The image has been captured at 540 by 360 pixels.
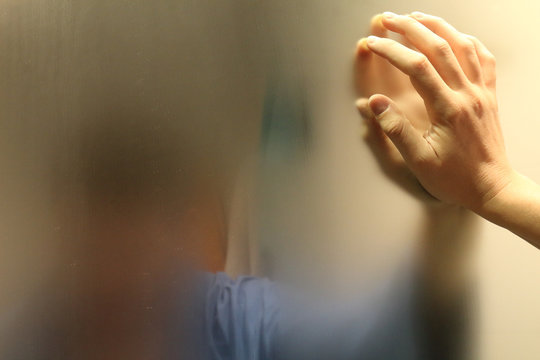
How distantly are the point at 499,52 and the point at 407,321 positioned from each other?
34 centimetres

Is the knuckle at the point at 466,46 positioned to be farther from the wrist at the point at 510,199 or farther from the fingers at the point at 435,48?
the wrist at the point at 510,199

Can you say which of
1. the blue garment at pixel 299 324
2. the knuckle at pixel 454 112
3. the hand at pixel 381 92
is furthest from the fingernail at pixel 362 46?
the blue garment at pixel 299 324

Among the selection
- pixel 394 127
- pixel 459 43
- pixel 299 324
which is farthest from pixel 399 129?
pixel 299 324

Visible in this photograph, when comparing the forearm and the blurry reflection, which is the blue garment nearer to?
the blurry reflection

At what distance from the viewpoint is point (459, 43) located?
1.45 ft

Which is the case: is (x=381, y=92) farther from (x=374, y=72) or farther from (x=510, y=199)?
(x=510, y=199)

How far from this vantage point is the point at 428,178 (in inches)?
17.2

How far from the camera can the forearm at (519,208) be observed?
1.37 ft

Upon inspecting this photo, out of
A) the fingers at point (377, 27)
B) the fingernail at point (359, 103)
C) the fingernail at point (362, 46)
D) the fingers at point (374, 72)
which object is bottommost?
the fingernail at point (359, 103)

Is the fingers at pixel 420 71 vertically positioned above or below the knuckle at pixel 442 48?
below

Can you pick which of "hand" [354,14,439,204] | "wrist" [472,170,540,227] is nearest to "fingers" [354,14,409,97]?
"hand" [354,14,439,204]

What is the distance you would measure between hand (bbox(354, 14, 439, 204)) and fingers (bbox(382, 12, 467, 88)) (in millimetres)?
29

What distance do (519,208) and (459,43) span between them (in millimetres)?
181

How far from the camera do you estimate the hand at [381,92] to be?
451 millimetres
